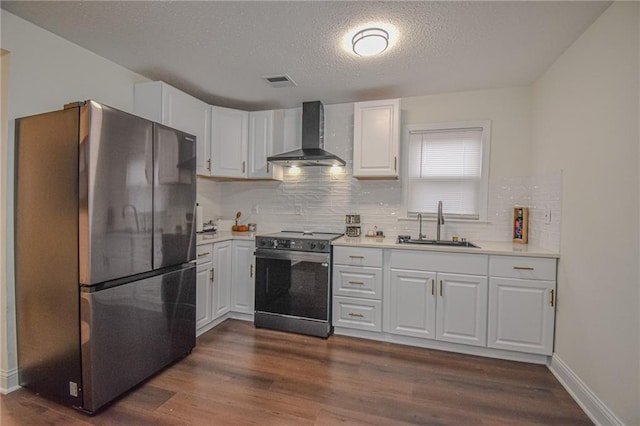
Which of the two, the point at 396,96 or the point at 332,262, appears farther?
the point at 396,96

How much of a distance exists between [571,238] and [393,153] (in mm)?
1557

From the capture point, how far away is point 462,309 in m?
2.48

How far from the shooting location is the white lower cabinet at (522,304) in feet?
7.43

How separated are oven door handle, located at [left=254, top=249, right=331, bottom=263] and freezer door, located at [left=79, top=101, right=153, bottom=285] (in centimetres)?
110

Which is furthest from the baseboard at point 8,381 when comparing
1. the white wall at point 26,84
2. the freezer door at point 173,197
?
the freezer door at point 173,197

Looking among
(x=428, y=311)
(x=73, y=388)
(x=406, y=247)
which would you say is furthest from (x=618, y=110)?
(x=73, y=388)

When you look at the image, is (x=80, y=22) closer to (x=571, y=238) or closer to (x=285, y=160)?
(x=285, y=160)

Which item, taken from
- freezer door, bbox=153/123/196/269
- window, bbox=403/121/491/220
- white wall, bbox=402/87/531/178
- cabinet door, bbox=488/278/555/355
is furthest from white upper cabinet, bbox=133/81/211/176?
cabinet door, bbox=488/278/555/355

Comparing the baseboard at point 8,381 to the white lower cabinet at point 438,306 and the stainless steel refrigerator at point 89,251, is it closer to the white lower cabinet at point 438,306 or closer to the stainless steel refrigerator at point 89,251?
the stainless steel refrigerator at point 89,251

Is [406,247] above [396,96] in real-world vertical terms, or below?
below

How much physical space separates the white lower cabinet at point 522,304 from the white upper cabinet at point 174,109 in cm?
294

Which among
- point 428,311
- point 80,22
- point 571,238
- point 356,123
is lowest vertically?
point 428,311

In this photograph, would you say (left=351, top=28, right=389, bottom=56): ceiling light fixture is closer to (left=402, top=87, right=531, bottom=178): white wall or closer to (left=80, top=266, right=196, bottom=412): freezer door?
(left=402, top=87, right=531, bottom=178): white wall

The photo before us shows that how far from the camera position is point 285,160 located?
3016 mm
